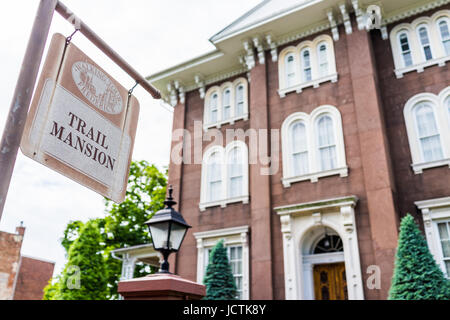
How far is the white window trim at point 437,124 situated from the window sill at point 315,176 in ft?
6.43

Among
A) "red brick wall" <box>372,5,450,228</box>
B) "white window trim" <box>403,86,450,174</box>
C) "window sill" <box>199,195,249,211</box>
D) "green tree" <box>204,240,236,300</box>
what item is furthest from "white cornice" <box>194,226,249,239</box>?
"white window trim" <box>403,86,450,174</box>

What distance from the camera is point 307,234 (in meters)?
11.9

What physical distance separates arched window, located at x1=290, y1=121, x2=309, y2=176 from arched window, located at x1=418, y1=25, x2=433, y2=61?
4.49 metres

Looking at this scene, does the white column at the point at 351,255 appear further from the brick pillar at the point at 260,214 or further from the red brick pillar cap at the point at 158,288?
the red brick pillar cap at the point at 158,288

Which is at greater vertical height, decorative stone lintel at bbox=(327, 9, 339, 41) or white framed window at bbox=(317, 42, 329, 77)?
decorative stone lintel at bbox=(327, 9, 339, 41)

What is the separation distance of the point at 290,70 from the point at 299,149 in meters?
3.26

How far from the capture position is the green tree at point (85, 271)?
65.1 feet

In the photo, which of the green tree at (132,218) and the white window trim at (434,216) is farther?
the green tree at (132,218)

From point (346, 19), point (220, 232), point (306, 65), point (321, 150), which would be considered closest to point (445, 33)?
point (346, 19)

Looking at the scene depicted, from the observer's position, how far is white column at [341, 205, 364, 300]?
33.7ft

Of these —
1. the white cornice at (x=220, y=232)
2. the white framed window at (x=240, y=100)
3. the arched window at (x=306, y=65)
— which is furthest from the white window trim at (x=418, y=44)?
the white cornice at (x=220, y=232)

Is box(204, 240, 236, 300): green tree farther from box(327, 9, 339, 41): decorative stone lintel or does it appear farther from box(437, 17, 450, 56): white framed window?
box(437, 17, 450, 56): white framed window

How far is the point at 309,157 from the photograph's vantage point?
12609 millimetres

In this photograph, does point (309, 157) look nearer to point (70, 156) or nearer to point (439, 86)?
point (439, 86)
